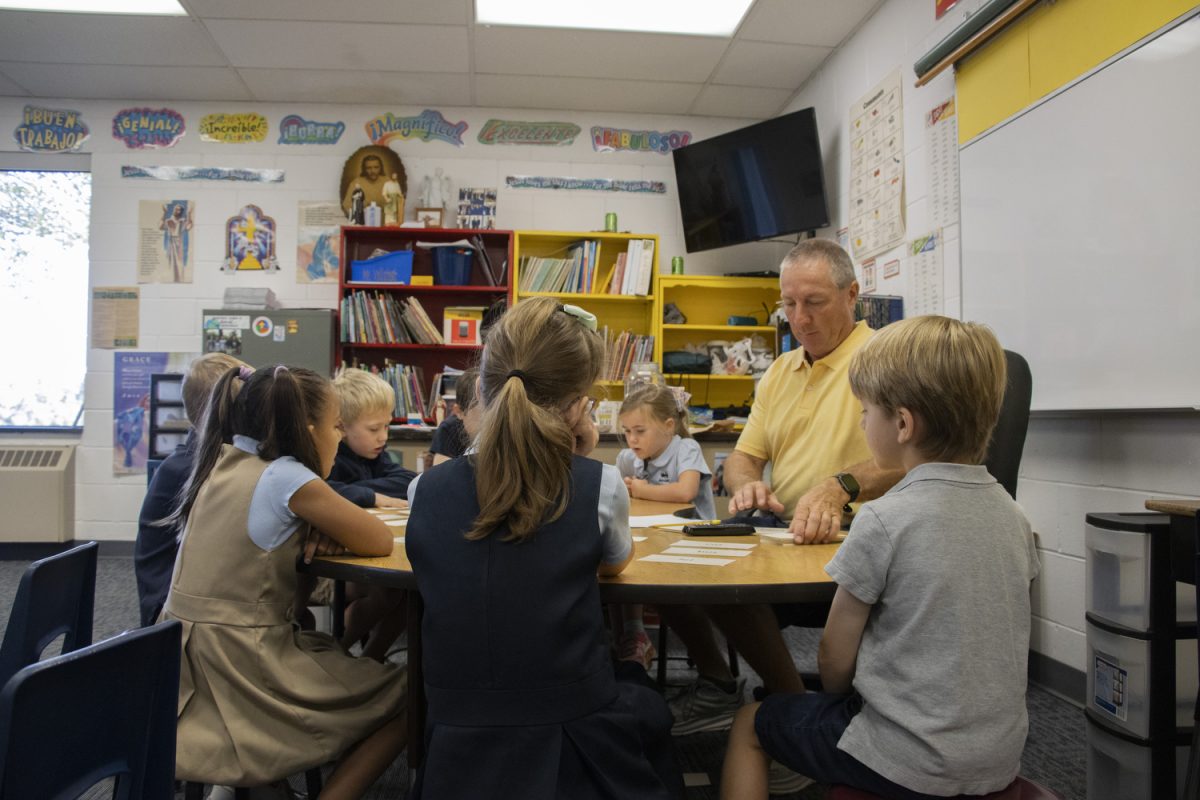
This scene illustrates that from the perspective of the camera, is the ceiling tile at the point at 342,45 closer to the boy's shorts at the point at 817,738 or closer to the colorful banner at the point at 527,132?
the colorful banner at the point at 527,132

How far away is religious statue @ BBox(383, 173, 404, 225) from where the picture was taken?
188 inches

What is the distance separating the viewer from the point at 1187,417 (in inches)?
78.5

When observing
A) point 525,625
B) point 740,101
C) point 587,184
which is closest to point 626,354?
point 587,184

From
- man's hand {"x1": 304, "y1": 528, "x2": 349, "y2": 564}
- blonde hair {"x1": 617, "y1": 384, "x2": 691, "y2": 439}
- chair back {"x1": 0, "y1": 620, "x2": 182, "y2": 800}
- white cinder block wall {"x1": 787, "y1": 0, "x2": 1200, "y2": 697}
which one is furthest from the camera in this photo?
blonde hair {"x1": 617, "y1": 384, "x2": 691, "y2": 439}

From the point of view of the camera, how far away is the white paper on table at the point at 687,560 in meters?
1.25

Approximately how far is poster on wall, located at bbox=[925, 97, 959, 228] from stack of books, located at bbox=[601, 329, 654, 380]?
1965mm

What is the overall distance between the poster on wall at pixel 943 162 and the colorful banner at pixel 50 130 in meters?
4.92

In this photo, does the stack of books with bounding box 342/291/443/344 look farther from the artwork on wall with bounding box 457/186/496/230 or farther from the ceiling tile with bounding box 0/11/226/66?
the ceiling tile with bounding box 0/11/226/66

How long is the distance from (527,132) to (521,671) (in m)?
4.58

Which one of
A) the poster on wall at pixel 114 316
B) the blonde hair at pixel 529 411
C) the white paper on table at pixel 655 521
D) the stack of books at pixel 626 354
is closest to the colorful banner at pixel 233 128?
the poster on wall at pixel 114 316

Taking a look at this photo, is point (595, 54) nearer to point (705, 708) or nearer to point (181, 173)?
point (181, 173)

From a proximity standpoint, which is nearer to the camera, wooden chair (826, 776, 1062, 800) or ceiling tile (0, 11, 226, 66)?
wooden chair (826, 776, 1062, 800)

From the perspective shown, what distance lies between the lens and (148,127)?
4.98 meters

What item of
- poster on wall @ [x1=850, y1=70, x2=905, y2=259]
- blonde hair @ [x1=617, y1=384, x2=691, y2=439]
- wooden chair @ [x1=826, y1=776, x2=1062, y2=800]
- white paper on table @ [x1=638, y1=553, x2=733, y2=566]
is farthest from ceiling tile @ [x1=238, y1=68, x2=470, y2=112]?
wooden chair @ [x1=826, y1=776, x2=1062, y2=800]
